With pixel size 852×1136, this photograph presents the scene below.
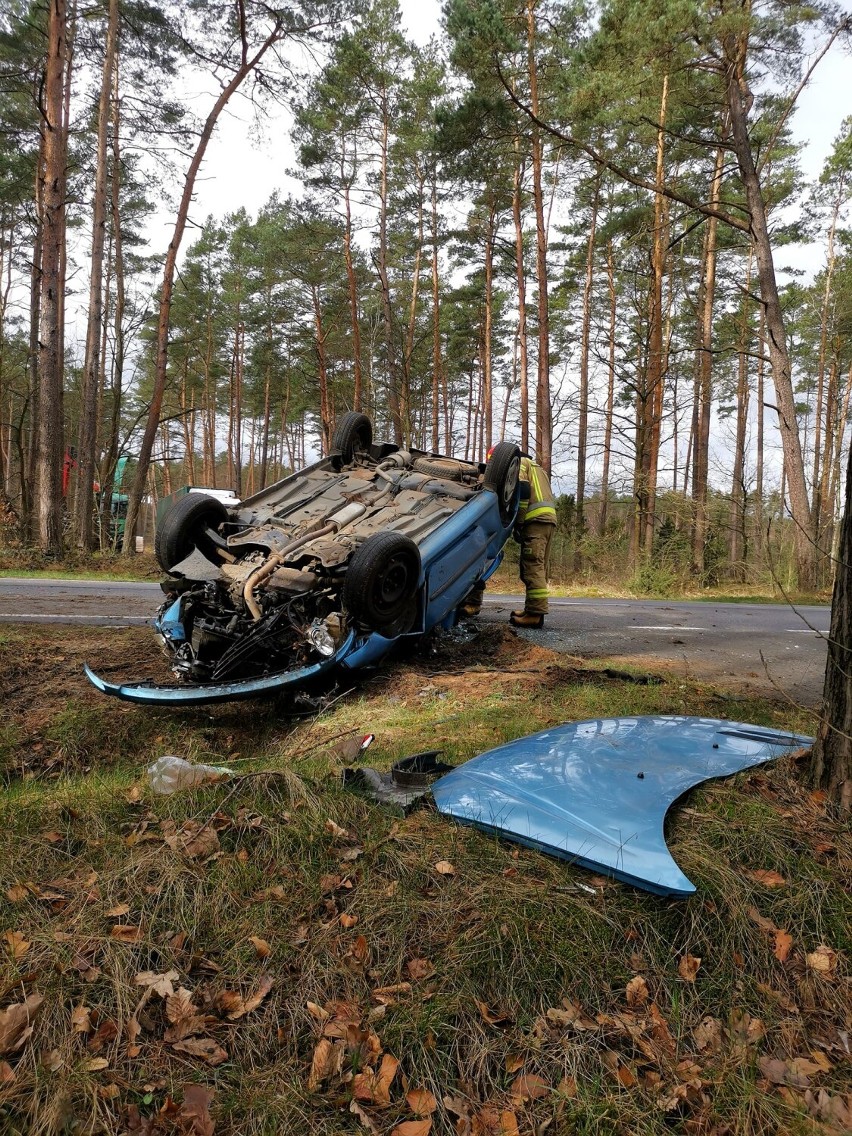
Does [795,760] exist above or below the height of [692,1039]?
above

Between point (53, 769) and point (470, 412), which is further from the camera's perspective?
point (470, 412)

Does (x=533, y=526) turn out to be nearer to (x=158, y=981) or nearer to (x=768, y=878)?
(x=768, y=878)

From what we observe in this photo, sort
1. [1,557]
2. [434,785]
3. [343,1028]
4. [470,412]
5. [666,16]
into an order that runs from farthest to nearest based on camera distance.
Answer: [470,412] → [1,557] → [666,16] → [434,785] → [343,1028]

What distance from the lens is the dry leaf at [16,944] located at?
1738 mm

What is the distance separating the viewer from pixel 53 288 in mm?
12523

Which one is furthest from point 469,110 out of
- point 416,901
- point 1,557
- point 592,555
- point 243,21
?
point 416,901

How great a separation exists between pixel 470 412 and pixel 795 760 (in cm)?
3670

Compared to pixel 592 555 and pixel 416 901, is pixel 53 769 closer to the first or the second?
pixel 416 901

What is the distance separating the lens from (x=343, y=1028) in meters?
1.66

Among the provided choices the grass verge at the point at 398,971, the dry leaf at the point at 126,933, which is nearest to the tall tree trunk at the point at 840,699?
the grass verge at the point at 398,971

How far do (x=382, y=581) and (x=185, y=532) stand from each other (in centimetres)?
180

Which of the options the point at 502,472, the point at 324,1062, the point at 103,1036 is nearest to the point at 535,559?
the point at 502,472

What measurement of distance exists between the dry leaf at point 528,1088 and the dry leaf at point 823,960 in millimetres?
959

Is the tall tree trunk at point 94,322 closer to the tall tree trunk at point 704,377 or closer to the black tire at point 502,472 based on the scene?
the black tire at point 502,472
